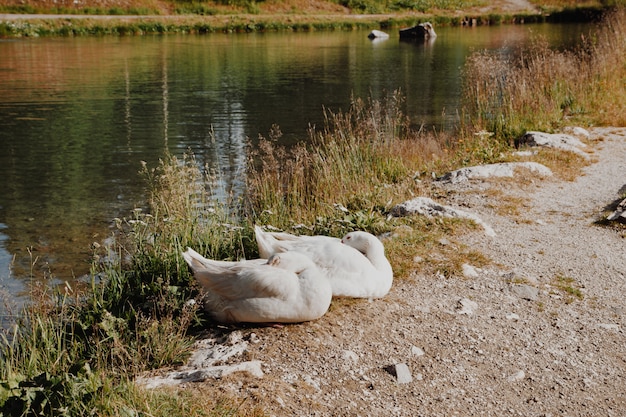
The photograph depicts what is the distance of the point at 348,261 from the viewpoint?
20.0 ft

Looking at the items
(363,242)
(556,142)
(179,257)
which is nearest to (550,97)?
(556,142)

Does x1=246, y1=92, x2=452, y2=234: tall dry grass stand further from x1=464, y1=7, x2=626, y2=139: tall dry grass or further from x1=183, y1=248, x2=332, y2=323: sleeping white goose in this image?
x1=183, y1=248, x2=332, y2=323: sleeping white goose

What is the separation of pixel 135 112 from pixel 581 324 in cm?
1759

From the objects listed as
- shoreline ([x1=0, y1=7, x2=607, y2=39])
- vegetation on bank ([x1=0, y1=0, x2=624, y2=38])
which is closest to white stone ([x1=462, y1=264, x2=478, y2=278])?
shoreline ([x1=0, y1=7, x2=607, y2=39])

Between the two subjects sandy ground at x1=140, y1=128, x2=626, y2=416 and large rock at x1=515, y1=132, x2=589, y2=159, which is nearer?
sandy ground at x1=140, y1=128, x2=626, y2=416

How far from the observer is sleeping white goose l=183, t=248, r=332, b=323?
547cm

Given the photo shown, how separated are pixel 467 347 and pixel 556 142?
7852 millimetres

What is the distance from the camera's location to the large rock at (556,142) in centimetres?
1215

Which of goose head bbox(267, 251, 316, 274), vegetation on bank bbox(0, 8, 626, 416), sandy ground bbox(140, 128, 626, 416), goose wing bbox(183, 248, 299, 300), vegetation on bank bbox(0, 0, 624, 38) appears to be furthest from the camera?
vegetation on bank bbox(0, 0, 624, 38)

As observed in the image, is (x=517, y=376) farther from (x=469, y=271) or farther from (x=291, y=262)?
(x=291, y=262)

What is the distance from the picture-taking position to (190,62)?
1325 inches

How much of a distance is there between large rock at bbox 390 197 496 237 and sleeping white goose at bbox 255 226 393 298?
6.73ft

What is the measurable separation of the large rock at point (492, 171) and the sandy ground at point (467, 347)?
285 cm

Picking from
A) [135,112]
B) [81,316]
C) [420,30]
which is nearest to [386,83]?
[135,112]
